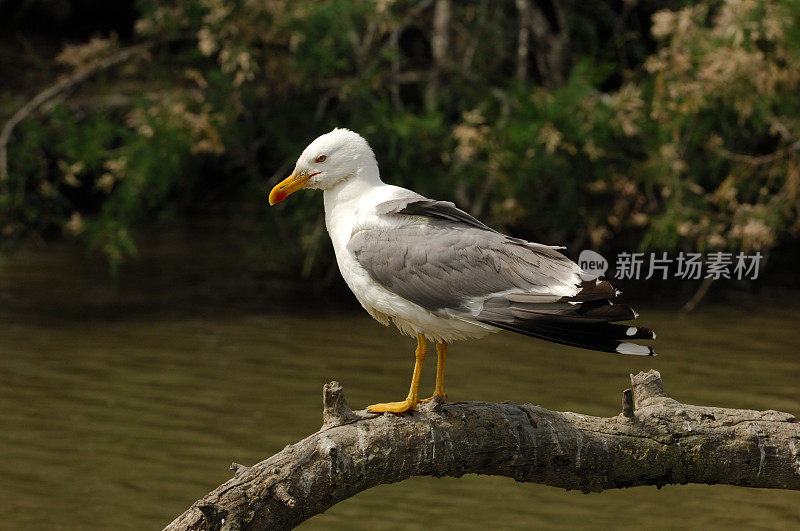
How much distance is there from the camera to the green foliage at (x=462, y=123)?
915 cm

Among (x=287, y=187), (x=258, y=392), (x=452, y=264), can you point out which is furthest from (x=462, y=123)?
(x=452, y=264)

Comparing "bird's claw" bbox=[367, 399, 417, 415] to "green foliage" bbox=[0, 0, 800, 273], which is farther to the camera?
"green foliage" bbox=[0, 0, 800, 273]

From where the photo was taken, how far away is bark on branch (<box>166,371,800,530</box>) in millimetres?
3455

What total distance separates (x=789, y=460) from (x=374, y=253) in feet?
5.43

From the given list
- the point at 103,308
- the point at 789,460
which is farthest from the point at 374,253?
the point at 103,308

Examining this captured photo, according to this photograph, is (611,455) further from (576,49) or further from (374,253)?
(576,49)

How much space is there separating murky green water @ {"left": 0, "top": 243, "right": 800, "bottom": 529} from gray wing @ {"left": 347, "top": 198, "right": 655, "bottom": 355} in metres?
2.25

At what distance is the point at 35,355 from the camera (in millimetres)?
8406

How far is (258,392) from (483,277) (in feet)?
13.6

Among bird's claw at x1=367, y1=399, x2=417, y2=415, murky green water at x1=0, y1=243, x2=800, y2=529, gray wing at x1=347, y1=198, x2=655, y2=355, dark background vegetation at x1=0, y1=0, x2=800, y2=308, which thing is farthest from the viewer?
dark background vegetation at x1=0, y1=0, x2=800, y2=308

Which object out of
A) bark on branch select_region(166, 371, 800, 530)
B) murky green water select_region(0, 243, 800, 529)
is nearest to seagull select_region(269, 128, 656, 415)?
bark on branch select_region(166, 371, 800, 530)

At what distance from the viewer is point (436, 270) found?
12.7 feet

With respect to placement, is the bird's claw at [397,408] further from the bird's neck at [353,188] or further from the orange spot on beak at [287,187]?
→ the orange spot on beak at [287,187]

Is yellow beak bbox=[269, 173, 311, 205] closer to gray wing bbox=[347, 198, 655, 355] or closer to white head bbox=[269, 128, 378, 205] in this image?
white head bbox=[269, 128, 378, 205]
